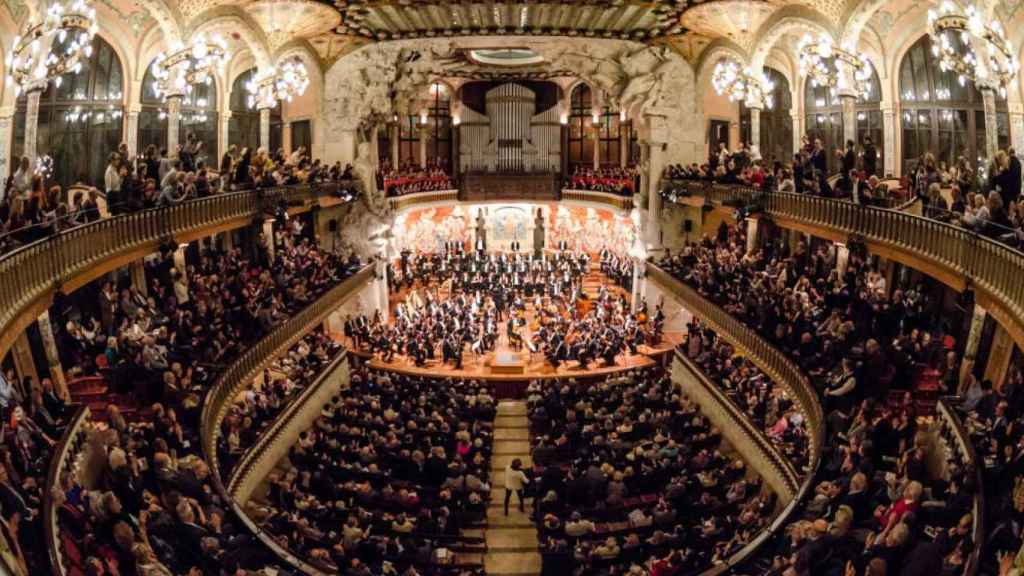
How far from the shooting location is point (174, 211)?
623 inches

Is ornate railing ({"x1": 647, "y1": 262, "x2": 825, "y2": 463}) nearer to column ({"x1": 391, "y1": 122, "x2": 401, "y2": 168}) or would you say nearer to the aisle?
the aisle

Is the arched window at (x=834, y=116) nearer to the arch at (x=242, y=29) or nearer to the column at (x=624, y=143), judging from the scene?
the column at (x=624, y=143)

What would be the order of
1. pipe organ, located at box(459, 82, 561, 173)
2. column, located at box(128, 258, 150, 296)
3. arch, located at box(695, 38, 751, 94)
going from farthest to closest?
pipe organ, located at box(459, 82, 561, 173) → arch, located at box(695, 38, 751, 94) → column, located at box(128, 258, 150, 296)

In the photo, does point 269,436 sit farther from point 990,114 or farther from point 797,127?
point 797,127

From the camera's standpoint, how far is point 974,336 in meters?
14.4

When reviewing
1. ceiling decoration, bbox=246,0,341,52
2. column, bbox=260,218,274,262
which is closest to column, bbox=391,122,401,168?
ceiling decoration, bbox=246,0,341,52

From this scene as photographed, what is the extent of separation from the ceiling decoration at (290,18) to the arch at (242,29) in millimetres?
229

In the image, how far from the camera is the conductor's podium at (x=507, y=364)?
24016mm

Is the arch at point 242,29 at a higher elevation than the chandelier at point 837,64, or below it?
higher

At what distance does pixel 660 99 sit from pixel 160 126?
596 inches

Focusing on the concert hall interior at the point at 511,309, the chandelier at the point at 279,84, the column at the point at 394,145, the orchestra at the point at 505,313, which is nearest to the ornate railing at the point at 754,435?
the concert hall interior at the point at 511,309

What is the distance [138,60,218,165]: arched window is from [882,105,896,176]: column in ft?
57.6

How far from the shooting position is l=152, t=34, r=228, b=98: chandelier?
19469 millimetres

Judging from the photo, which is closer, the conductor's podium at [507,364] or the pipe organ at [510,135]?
the conductor's podium at [507,364]
